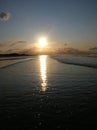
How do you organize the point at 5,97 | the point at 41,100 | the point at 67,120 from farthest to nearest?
1. the point at 5,97
2. the point at 41,100
3. the point at 67,120

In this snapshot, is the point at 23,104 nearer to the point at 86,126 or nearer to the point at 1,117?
the point at 1,117

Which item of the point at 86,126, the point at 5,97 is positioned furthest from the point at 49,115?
the point at 5,97

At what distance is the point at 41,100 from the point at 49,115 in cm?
308

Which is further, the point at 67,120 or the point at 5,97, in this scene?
the point at 5,97

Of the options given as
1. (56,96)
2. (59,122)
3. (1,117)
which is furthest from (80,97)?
(1,117)

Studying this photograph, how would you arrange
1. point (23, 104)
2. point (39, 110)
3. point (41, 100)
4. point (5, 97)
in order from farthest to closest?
point (5, 97) < point (41, 100) < point (23, 104) < point (39, 110)

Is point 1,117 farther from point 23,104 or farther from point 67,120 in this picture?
point 67,120

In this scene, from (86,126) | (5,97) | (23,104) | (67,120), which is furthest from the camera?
(5,97)

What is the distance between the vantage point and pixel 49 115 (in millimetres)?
10227

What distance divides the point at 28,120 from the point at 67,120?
1933mm

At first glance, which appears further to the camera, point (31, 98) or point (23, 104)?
point (31, 98)

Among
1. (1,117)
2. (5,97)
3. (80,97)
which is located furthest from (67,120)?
(5,97)

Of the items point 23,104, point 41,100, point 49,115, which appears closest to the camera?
point 49,115

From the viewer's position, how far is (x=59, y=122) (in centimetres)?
927
